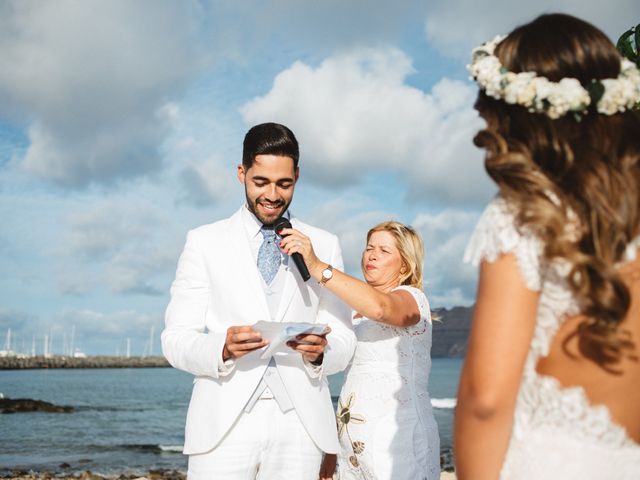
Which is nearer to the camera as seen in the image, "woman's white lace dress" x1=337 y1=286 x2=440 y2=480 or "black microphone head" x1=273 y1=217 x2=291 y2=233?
"black microphone head" x1=273 y1=217 x2=291 y2=233

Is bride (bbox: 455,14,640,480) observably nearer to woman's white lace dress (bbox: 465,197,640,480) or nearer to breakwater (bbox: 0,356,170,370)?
woman's white lace dress (bbox: 465,197,640,480)

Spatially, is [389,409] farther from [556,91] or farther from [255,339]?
[556,91]

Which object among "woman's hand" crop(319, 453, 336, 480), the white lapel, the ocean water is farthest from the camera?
the ocean water

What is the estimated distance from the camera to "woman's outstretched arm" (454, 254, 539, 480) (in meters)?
1.98

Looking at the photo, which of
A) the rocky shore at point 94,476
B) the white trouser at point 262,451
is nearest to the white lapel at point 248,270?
the white trouser at point 262,451

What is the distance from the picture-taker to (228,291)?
405 centimetres

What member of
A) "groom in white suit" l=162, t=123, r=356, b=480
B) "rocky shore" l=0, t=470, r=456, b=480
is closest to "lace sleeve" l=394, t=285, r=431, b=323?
"groom in white suit" l=162, t=123, r=356, b=480

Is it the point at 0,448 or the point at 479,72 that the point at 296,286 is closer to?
the point at 479,72

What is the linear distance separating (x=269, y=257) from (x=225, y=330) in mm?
552

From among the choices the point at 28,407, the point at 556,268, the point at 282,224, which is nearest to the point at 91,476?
the point at 282,224

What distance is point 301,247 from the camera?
385 centimetres

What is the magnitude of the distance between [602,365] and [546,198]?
1.87ft

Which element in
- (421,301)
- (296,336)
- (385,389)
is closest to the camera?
(296,336)

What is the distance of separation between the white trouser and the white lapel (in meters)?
0.56
